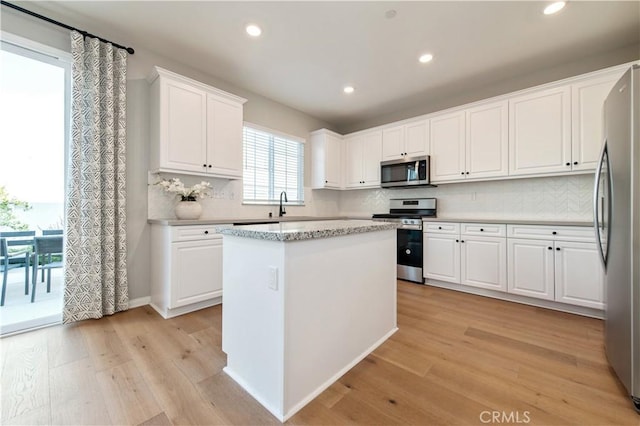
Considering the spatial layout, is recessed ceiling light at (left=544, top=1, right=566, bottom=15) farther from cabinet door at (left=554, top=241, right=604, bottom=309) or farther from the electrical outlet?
the electrical outlet

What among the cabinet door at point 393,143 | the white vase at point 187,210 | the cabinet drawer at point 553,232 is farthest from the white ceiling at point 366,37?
the cabinet drawer at point 553,232

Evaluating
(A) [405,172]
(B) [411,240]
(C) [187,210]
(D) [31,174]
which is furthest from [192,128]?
(B) [411,240]

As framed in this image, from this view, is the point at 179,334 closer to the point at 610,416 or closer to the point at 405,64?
the point at 610,416

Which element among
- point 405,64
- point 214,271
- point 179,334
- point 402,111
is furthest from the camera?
point 402,111

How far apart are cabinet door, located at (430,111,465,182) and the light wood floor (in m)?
1.97

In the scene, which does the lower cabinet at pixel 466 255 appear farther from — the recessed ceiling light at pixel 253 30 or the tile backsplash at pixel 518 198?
the recessed ceiling light at pixel 253 30

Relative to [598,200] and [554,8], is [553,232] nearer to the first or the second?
[598,200]

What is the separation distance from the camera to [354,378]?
1.60 meters

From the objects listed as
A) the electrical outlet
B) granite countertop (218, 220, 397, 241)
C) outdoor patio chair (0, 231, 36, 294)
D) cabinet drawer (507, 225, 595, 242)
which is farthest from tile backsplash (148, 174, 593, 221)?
the electrical outlet

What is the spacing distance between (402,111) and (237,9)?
3049mm

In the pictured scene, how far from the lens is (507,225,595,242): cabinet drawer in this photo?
8.32 feet

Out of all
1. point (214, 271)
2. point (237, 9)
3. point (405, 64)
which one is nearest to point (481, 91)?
point (405, 64)

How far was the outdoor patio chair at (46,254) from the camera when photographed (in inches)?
94.4

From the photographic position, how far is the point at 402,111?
4430 millimetres
